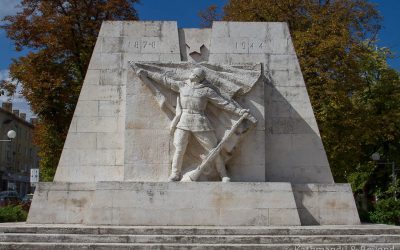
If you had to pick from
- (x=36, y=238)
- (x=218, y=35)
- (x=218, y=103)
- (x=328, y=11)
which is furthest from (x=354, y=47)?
(x=36, y=238)

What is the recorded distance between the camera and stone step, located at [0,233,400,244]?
10.7 m

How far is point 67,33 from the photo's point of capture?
22.8 m

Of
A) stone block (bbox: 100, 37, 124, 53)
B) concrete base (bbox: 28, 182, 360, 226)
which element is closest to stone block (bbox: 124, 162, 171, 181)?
concrete base (bbox: 28, 182, 360, 226)

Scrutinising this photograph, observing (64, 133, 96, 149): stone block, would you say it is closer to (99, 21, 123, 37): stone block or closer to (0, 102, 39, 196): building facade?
(99, 21, 123, 37): stone block

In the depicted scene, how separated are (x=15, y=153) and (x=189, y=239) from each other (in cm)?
5872

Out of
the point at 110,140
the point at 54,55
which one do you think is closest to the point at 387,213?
the point at 110,140

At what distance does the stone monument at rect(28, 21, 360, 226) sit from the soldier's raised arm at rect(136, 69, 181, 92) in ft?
0.12

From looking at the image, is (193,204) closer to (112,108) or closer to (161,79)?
(161,79)

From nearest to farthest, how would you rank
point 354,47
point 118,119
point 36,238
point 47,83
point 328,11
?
point 36,238, point 118,119, point 47,83, point 354,47, point 328,11

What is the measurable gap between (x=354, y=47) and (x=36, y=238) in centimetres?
1654

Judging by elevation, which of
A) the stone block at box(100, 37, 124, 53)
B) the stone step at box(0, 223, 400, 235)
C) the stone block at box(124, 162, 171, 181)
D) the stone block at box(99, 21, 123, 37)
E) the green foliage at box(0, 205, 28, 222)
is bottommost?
the green foliage at box(0, 205, 28, 222)

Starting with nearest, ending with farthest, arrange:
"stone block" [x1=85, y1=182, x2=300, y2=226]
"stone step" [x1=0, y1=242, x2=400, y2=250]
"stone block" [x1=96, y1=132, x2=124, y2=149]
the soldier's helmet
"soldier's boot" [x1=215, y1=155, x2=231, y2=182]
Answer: "stone step" [x1=0, y1=242, x2=400, y2=250] < "stone block" [x1=85, y1=182, x2=300, y2=226] < "soldier's boot" [x1=215, y1=155, x2=231, y2=182] < the soldier's helmet < "stone block" [x1=96, y1=132, x2=124, y2=149]

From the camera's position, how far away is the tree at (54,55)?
71.3 ft

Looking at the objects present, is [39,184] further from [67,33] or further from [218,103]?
[67,33]
